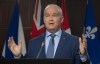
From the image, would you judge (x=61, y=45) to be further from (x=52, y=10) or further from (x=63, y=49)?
(x=52, y=10)

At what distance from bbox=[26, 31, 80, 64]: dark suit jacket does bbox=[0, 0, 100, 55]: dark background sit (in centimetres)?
240

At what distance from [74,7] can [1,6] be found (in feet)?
4.39

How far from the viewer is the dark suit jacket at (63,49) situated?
219 centimetres

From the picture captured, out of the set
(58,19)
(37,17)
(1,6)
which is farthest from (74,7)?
(58,19)

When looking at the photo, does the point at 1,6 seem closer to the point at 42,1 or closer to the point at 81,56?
the point at 42,1

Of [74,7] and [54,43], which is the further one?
[74,7]

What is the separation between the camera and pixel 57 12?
2.29 meters

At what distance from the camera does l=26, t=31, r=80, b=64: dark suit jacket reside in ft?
7.17

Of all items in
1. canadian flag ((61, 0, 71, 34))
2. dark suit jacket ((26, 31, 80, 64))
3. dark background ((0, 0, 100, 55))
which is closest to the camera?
dark suit jacket ((26, 31, 80, 64))

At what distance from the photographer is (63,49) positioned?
2.23 meters

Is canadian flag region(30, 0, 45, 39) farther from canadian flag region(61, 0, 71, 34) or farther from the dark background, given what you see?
canadian flag region(61, 0, 71, 34)

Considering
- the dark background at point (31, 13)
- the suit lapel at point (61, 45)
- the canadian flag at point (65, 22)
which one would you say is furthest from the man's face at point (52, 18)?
the dark background at point (31, 13)

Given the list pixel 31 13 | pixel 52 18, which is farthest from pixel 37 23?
pixel 52 18

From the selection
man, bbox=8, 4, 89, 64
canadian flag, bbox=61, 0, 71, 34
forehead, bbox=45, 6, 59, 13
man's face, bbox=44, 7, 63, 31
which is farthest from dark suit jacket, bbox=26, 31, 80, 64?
canadian flag, bbox=61, 0, 71, 34
